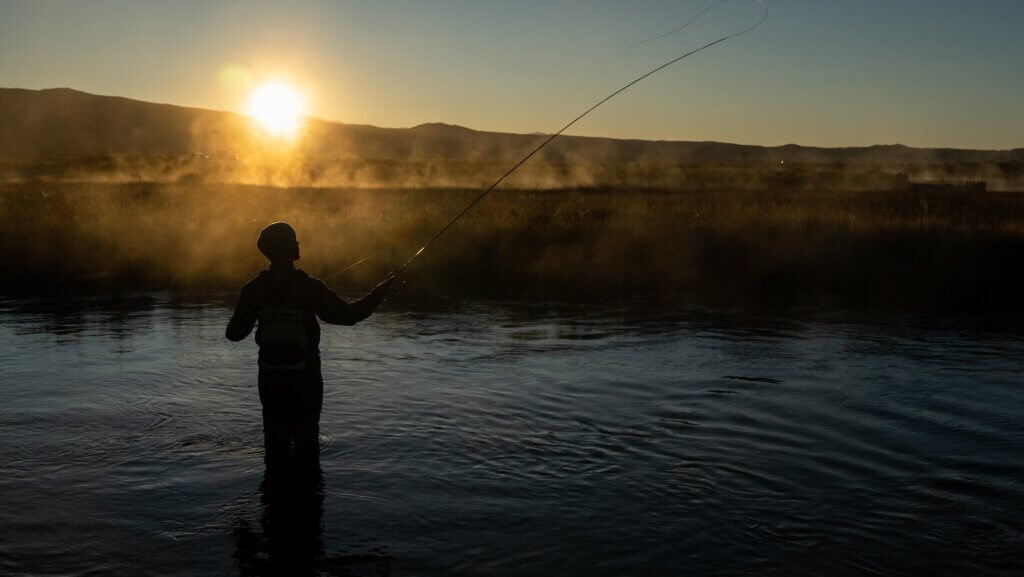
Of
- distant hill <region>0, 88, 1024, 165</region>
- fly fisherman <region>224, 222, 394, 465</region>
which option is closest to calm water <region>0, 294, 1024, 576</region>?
fly fisherman <region>224, 222, 394, 465</region>

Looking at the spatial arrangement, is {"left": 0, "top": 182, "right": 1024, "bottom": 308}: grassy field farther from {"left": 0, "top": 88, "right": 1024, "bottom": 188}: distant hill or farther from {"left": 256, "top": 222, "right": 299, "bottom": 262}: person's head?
{"left": 0, "top": 88, "right": 1024, "bottom": 188}: distant hill

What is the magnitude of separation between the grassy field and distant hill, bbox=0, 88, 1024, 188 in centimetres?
1978

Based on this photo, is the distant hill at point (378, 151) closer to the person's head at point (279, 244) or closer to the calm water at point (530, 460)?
the calm water at point (530, 460)

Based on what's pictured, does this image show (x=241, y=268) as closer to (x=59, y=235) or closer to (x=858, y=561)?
(x=59, y=235)

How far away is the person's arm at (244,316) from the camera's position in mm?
6758

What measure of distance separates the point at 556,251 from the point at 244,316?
1741cm

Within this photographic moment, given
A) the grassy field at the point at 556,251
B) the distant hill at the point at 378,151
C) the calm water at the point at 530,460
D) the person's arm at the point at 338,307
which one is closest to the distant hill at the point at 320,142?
the distant hill at the point at 378,151

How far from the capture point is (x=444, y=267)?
22.6 m

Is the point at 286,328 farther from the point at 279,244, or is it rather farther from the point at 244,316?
the point at 279,244

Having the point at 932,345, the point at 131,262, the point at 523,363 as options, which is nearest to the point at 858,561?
the point at 523,363

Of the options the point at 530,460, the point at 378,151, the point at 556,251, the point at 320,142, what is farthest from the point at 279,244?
the point at 320,142

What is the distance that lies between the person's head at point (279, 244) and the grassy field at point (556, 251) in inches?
508

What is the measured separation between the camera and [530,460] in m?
7.91

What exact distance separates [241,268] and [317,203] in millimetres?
8577
